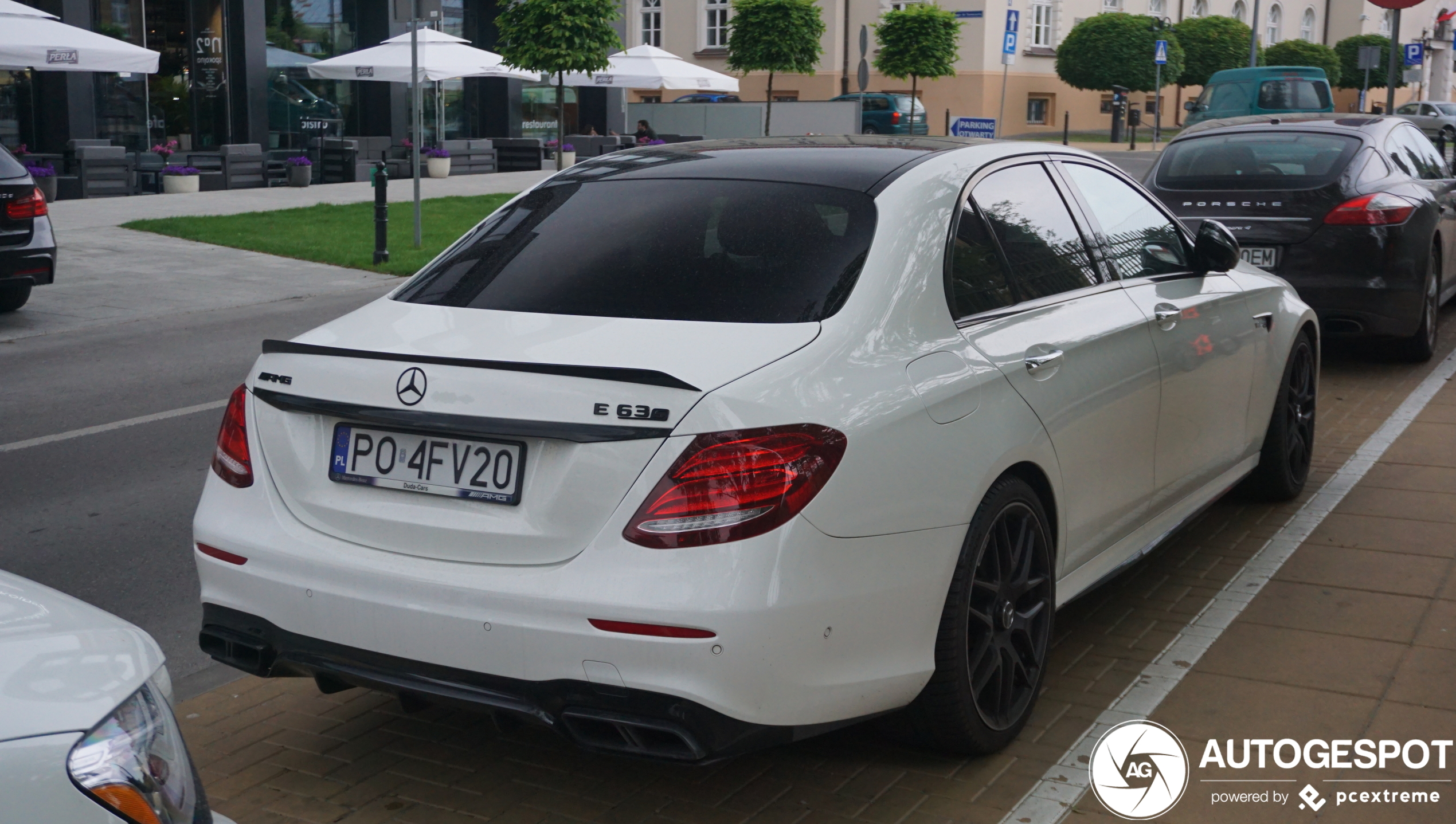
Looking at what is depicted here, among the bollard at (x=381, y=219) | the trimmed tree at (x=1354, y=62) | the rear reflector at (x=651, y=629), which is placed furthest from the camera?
the trimmed tree at (x=1354, y=62)

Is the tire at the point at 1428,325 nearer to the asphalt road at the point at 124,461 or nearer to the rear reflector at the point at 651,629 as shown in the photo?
the asphalt road at the point at 124,461

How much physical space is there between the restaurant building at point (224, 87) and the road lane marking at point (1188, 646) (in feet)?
60.1

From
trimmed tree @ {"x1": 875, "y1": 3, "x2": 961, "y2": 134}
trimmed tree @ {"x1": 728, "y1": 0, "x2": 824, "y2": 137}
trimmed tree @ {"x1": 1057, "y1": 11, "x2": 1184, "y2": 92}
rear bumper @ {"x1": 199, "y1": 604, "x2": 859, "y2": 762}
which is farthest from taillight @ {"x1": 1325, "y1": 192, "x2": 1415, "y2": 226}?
trimmed tree @ {"x1": 1057, "y1": 11, "x2": 1184, "y2": 92}

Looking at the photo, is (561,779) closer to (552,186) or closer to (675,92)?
(552,186)

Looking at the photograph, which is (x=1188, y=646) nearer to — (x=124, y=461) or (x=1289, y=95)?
(x=124, y=461)

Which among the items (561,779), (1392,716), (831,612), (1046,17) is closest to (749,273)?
(831,612)

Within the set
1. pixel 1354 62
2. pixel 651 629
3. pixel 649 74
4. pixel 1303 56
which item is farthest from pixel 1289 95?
pixel 1354 62

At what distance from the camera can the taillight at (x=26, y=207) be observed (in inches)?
450

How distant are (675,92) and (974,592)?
2213 inches

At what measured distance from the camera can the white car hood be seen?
194cm

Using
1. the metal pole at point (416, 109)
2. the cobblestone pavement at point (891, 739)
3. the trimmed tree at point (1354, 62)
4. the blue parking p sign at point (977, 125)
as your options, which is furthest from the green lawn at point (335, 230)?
the trimmed tree at point (1354, 62)

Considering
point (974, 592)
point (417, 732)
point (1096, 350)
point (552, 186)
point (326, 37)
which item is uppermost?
point (326, 37)

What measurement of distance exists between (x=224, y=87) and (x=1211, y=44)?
3910cm

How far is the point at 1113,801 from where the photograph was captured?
3561mm
